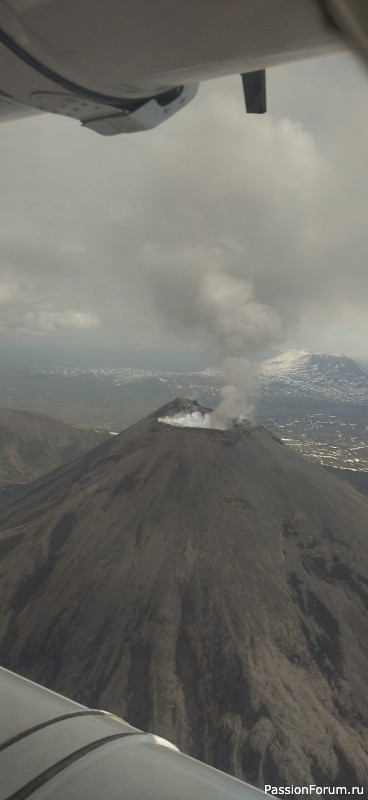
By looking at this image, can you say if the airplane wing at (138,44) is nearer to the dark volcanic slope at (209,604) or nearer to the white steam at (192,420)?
the dark volcanic slope at (209,604)

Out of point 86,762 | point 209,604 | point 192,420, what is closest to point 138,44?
point 86,762

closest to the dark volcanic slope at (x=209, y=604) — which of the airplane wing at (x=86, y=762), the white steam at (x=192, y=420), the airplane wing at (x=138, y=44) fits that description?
the white steam at (x=192, y=420)

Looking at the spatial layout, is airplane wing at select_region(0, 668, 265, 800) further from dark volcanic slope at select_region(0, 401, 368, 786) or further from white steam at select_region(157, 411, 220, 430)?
white steam at select_region(157, 411, 220, 430)

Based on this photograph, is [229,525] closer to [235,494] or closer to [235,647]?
[235,494]

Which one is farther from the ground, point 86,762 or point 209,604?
point 86,762

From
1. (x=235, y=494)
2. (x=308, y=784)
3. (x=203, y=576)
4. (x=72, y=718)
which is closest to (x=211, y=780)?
(x=72, y=718)

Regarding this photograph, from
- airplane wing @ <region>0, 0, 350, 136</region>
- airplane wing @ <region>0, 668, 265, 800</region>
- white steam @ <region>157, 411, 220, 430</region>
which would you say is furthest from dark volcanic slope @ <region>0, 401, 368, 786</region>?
airplane wing @ <region>0, 0, 350, 136</region>

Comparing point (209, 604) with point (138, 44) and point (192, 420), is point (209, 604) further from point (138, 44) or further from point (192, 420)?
point (192, 420)
